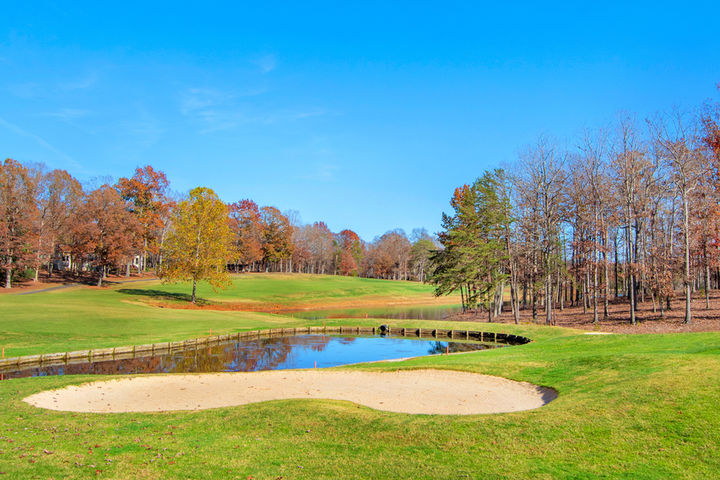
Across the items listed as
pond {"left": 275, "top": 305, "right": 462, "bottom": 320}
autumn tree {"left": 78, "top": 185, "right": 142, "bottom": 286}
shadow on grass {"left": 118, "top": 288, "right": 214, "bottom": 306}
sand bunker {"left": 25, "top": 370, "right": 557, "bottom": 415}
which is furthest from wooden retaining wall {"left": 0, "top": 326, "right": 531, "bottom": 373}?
autumn tree {"left": 78, "top": 185, "right": 142, "bottom": 286}

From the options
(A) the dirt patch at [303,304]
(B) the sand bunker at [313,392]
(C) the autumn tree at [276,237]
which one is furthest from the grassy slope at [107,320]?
(C) the autumn tree at [276,237]

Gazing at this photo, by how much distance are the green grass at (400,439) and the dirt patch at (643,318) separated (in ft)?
69.2

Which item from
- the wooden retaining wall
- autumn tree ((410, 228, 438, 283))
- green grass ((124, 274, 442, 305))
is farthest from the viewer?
autumn tree ((410, 228, 438, 283))

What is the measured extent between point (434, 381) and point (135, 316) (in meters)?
29.0

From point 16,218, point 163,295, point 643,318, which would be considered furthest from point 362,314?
point 16,218

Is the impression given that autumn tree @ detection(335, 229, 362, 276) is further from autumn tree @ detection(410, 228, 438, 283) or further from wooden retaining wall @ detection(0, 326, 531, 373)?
wooden retaining wall @ detection(0, 326, 531, 373)

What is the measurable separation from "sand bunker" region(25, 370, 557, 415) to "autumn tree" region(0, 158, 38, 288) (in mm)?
51751

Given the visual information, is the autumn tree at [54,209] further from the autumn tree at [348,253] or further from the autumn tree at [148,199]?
the autumn tree at [348,253]

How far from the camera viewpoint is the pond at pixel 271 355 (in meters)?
22.0

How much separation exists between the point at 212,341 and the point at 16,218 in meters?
46.1

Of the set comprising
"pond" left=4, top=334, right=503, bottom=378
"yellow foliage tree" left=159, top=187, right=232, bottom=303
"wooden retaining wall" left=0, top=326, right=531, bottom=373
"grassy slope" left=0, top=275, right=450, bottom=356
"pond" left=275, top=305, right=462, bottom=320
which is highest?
"yellow foliage tree" left=159, top=187, right=232, bottom=303

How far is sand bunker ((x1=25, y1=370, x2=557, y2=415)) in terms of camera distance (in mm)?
14109

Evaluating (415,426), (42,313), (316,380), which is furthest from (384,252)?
(415,426)

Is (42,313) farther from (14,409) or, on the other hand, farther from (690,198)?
(690,198)
